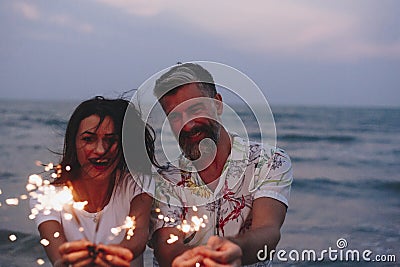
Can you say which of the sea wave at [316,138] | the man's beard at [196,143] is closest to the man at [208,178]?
the man's beard at [196,143]

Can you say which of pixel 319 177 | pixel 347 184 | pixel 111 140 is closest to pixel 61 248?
pixel 111 140

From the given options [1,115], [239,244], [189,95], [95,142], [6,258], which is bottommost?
[6,258]

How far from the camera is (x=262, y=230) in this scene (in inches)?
62.6

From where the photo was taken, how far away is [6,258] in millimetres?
2867

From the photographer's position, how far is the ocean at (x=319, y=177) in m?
2.98

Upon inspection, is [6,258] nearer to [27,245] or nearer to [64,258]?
[27,245]

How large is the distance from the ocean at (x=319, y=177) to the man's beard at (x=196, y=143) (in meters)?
0.51

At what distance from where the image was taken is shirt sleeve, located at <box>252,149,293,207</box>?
1.67 metres

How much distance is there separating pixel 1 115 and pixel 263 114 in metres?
7.04

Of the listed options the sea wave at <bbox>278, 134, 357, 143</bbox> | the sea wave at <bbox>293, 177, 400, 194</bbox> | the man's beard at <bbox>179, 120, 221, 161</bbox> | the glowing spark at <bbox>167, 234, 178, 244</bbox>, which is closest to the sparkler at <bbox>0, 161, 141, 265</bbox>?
the glowing spark at <bbox>167, 234, 178, 244</bbox>

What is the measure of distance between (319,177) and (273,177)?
4.93 m

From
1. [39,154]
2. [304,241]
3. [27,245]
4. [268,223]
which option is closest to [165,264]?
[268,223]
